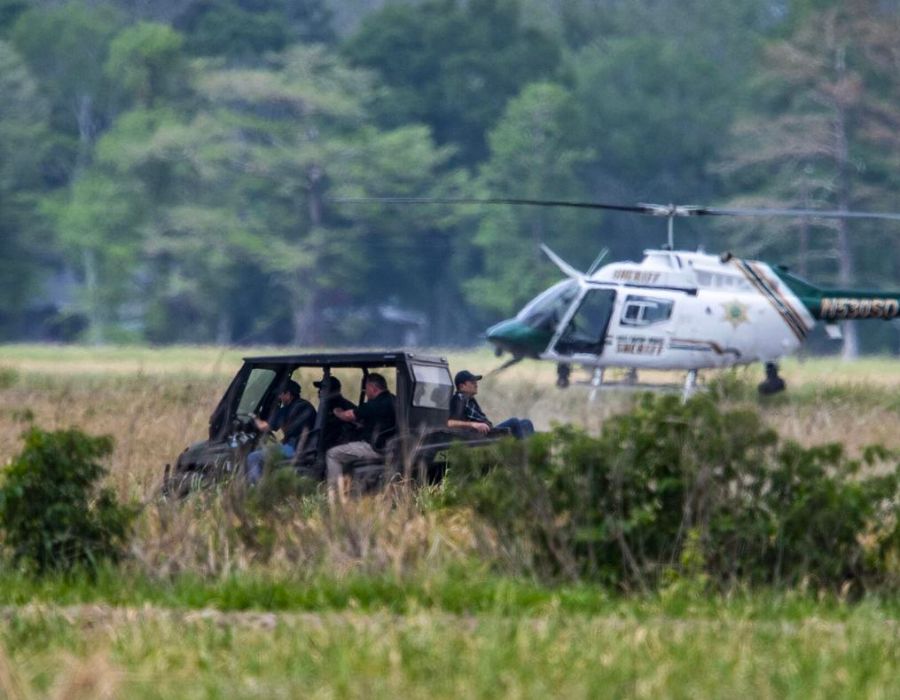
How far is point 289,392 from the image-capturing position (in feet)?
52.0

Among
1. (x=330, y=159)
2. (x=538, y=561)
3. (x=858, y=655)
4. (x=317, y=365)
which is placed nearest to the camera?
(x=858, y=655)

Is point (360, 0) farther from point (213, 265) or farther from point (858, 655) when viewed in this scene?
point (858, 655)

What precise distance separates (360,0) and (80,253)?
4619 cm

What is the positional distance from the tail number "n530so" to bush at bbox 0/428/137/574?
18715 millimetres

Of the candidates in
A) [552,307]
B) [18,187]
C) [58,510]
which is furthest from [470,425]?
[18,187]

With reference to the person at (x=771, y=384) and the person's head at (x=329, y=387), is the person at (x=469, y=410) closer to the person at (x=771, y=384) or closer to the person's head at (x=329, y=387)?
the person's head at (x=329, y=387)

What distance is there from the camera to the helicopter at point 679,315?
28.0 m

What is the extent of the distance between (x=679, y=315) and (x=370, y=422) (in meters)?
13.6

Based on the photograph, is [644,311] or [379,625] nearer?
[379,625]

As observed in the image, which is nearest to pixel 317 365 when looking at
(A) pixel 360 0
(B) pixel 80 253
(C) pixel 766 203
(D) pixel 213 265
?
(C) pixel 766 203

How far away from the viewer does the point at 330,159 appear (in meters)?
77.5

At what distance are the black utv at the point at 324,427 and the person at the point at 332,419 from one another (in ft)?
0.03

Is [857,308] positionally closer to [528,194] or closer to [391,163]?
[391,163]

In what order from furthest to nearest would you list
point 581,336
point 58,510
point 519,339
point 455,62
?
point 455,62
point 581,336
point 519,339
point 58,510
